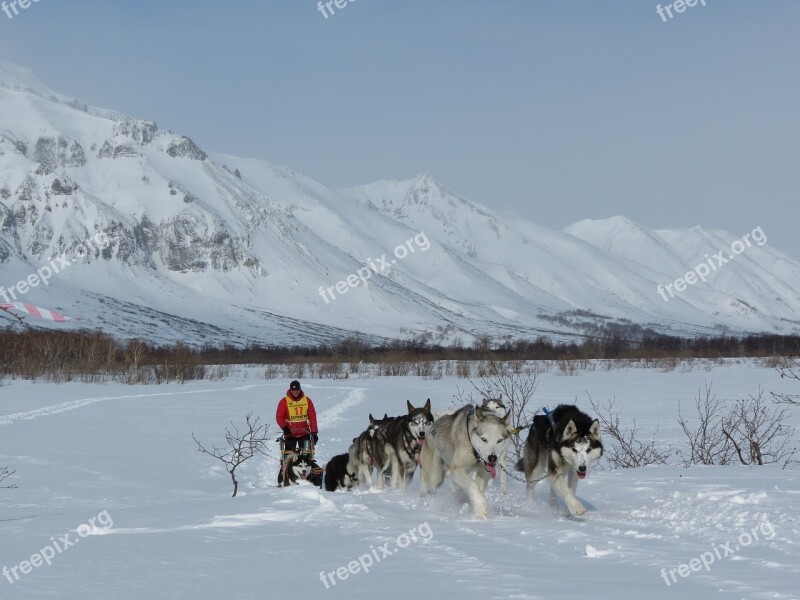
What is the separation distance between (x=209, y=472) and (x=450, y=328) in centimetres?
17844

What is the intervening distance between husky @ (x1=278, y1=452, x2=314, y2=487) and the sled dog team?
148 cm

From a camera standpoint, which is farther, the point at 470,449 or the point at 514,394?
the point at 514,394

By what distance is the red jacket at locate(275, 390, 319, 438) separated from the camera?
11359mm

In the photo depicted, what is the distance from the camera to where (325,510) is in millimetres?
6688

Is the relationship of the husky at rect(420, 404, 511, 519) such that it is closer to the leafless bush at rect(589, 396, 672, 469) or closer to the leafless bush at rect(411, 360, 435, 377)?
the leafless bush at rect(589, 396, 672, 469)

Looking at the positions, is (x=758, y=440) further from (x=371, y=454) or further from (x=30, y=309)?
(x=30, y=309)

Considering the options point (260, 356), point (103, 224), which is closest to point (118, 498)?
point (260, 356)
